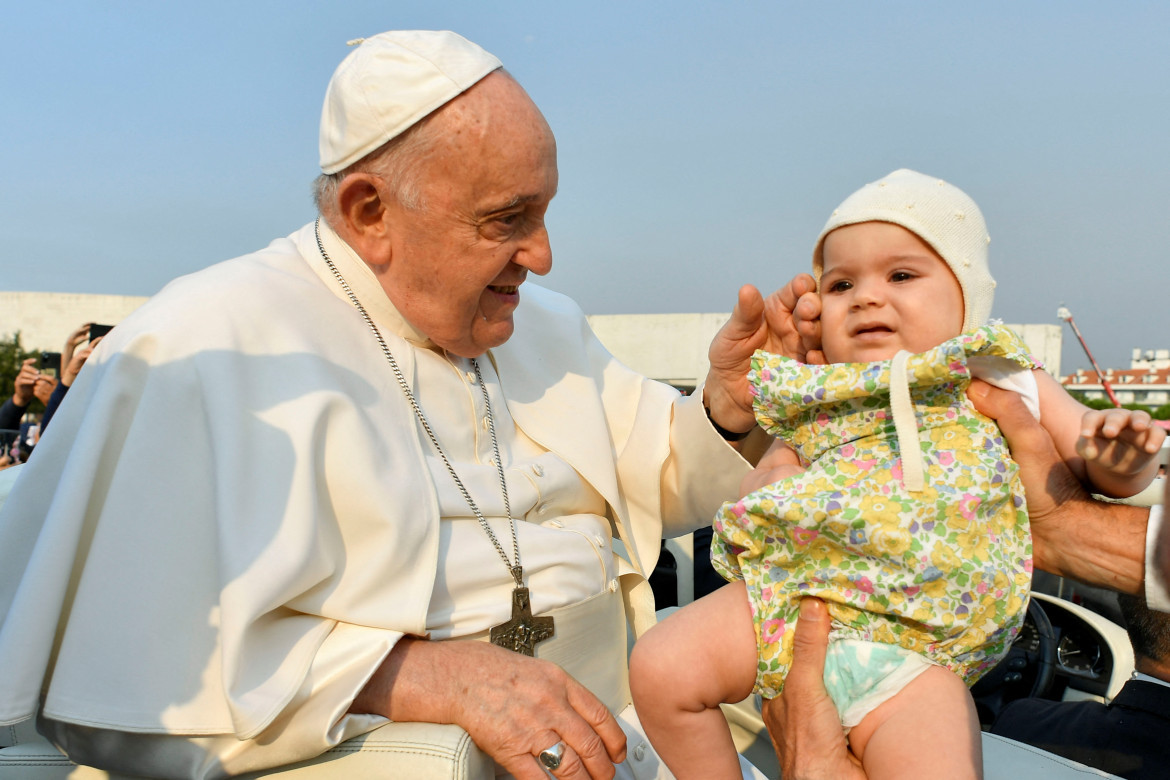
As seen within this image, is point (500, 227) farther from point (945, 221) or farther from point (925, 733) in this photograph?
point (925, 733)

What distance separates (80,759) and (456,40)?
2.17 metres

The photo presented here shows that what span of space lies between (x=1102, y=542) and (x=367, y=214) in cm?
211

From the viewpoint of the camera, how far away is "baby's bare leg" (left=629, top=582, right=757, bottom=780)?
1.92 meters

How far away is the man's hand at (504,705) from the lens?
1939 millimetres

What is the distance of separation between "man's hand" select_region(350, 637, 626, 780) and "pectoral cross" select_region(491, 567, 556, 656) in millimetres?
203

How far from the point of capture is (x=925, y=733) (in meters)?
1.69

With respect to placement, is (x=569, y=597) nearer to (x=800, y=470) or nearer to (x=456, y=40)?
(x=800, y=470)

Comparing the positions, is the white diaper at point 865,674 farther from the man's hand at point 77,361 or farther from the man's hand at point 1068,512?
the man's hand at point 77,361

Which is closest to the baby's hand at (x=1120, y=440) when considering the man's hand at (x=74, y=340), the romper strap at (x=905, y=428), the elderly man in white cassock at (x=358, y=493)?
the romper strap at (x=905, y=428)

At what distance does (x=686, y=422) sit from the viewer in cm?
299

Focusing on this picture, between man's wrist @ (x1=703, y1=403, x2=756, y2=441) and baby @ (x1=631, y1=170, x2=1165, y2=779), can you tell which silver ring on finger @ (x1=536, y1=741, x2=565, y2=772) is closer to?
baby @ (x1=631, y1=170, x2=1165, y2=779)

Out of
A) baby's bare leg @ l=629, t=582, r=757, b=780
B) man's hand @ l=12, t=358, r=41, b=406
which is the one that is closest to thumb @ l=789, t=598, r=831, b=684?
baby's bare leg @ l=629, t=582, r=757, b=780

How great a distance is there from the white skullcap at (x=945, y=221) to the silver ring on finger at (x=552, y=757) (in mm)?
1397

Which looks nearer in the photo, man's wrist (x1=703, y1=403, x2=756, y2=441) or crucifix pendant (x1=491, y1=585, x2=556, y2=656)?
crucifix pendant (x1=491, y1=585, x2=556, y2=656)
